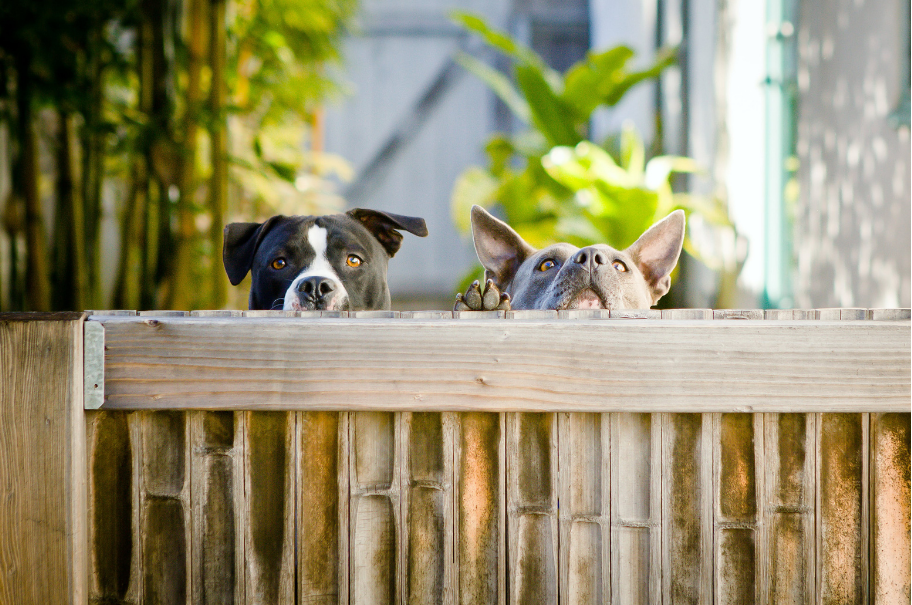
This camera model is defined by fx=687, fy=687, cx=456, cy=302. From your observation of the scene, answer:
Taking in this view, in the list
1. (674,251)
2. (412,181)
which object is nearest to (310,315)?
(674,251)

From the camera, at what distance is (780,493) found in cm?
104

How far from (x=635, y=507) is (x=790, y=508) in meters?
0.23

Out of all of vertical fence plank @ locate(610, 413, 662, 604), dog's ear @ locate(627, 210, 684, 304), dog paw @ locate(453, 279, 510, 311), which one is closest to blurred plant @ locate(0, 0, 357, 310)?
dog's ear @ locate(627, 210, 684, 304)

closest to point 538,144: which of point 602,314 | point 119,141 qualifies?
point 119,141

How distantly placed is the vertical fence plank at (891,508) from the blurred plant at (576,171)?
2.83 meters

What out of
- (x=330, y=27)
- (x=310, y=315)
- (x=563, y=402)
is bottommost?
(x=563, y=402)

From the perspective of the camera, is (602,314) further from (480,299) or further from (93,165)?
(93,165)

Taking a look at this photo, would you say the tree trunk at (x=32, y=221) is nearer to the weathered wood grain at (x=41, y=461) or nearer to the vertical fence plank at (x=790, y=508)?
the weathered wood grain at (x=41, y=461)

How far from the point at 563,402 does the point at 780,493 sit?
0.36 meters

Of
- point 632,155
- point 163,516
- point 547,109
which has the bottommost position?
point 163,516

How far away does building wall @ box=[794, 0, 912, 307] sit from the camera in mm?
2949

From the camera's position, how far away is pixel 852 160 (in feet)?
11.0

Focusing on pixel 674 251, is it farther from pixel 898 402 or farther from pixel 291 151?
pixel 291 151

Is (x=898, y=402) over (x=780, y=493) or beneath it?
over
